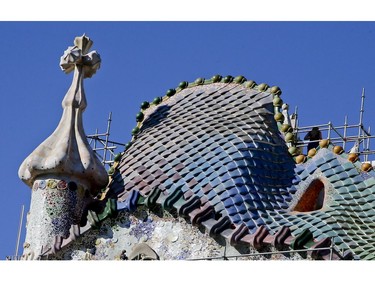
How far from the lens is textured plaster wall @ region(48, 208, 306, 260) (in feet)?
52.4

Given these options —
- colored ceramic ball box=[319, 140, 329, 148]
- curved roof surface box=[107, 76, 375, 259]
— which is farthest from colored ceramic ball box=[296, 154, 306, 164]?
colored ceramic ball box=[319, 140, 329, 148]

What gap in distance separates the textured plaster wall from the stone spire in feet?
0.72

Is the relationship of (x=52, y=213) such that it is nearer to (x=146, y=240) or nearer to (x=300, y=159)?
(x=146, y=240)

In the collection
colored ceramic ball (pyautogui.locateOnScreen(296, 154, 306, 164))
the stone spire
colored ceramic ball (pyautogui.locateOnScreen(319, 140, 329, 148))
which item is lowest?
the stone spire

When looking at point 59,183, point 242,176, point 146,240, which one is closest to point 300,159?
point 242,176

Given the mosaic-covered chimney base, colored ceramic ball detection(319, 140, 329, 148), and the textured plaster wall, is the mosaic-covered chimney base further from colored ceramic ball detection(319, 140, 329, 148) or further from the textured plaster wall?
Result: colored ceramic ball detection(319, 140, 329, 148)

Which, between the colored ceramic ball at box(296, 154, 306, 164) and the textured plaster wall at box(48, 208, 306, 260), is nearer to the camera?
the textured plaster wall at box(48, 208, 306, 260)

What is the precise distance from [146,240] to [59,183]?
1342mm

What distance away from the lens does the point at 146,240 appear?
16.4 metres

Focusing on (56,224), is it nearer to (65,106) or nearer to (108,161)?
(65,106)

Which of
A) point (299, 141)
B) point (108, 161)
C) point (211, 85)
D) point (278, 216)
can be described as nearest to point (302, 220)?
point (278, 216)

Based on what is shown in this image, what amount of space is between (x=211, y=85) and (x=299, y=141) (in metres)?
1.43

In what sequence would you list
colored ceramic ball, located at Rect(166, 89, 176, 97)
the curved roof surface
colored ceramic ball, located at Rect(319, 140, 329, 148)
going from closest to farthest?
1. the curved roof surface
2. colored ceramic ball, located at Rect(319, 140, 329, 148)
3. colored ceramic ball, located at Rect(166, 89, 176, 97)

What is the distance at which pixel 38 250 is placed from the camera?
16.8 meters
